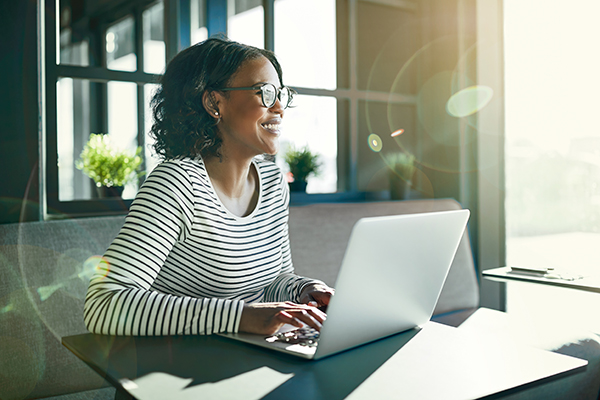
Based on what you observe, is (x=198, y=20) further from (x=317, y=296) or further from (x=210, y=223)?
(x=317, y=296)

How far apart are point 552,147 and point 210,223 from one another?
7.55 feet

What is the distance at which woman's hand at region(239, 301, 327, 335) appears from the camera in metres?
1.00

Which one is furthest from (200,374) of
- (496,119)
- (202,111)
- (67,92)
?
(67,92)

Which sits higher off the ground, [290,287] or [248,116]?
[248,116]

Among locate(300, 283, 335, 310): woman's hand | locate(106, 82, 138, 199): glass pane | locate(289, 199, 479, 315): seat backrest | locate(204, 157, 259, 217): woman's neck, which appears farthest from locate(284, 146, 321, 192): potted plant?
locate(106, 82, 138, 199): glass pane

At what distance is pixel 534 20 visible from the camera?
9.61 ft

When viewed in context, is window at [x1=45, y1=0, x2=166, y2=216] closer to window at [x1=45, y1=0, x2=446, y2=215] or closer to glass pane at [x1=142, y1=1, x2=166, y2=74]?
glass pane at [x1=142, y1=1, x2=166, y2=74]

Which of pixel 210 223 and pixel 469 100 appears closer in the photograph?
pixel 210 223

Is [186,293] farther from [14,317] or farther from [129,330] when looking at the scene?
[14,317]

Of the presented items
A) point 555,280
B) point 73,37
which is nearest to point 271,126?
point 555,280

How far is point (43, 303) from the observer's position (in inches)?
62.0

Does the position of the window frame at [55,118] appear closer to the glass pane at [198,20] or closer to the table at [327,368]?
the glass pane at [198,20]

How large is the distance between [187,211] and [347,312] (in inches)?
21.7

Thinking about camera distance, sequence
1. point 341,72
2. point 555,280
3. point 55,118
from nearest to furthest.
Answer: point 555,280 < point 55,118 < point 341,72
